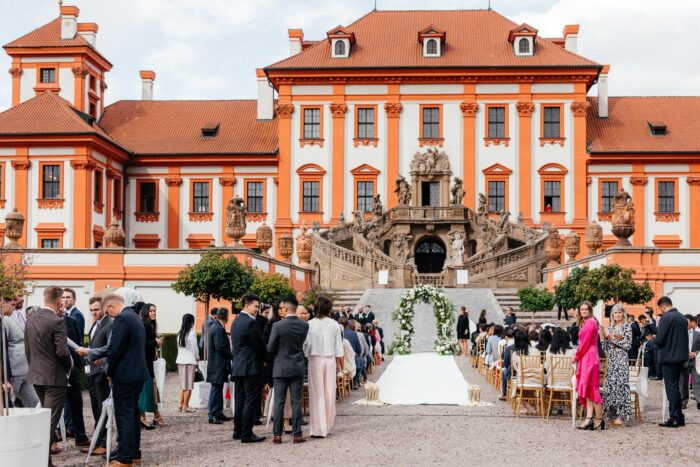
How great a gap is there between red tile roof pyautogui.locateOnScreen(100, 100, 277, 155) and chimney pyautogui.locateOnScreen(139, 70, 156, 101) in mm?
2432

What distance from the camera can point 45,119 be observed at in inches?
1719

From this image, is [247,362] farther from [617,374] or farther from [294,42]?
[294,42]

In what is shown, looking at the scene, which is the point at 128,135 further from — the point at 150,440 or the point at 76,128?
the point at 150,440

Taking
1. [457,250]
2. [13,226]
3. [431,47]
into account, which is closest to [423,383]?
[13,226]

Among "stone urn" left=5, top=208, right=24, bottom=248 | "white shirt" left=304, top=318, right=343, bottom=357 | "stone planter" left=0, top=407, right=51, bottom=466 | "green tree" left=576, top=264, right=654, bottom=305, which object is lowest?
"stone planter" left=0, top=407, right=51, bottom=466

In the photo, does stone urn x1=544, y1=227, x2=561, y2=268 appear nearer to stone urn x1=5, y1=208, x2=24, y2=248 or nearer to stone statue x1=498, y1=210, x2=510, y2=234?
stone statue x1=498, y1=210, x2=510, y2=234

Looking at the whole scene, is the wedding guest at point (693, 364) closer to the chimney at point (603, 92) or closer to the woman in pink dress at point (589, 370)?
the woman in pink dress at point (589, 370)

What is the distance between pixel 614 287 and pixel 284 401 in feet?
45.3

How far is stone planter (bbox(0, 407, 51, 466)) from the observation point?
7.12 metres

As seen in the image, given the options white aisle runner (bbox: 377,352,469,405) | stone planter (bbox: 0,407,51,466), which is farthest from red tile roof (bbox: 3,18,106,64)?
stone planter (bbox: 0,407,51,466)

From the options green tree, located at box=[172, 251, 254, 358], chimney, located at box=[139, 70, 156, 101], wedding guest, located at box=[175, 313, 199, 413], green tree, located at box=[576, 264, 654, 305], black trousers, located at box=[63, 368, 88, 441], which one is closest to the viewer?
black trousers, located at box=[63, 368, 88, 441]

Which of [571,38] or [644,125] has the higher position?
[571,38]

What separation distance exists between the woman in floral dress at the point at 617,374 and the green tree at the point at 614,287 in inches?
415

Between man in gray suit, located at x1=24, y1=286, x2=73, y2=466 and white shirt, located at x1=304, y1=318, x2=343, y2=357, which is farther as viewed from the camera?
white shirt, located at x1=304, y1=318, x2=343, y2=357
